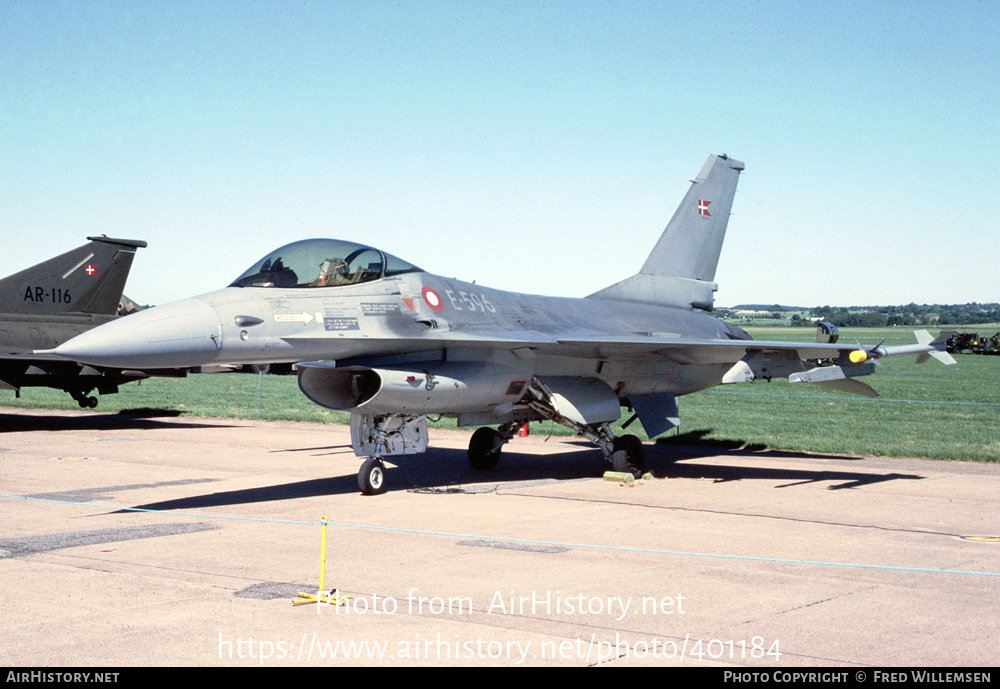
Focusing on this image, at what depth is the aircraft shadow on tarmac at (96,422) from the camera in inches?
779

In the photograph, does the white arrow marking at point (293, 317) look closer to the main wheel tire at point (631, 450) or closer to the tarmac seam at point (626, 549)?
the tarmac seam at point (626, 549)

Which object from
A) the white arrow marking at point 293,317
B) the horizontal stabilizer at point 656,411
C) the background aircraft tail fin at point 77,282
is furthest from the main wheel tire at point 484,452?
the background aircraft tail fin at point 77,282

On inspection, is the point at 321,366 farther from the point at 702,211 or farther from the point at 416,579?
the point at 702,211

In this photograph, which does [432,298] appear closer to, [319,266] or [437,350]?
[437,350]

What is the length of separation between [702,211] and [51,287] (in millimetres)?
14454

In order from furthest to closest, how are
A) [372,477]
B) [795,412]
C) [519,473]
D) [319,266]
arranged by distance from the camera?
[795,412] → [519,473] → [372,477] → [319,266]

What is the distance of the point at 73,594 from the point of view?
255 inches

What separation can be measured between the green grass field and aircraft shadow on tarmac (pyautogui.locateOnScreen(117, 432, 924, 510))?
1477 millimetres

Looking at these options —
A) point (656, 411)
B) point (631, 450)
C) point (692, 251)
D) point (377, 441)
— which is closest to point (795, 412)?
point (692, 251)

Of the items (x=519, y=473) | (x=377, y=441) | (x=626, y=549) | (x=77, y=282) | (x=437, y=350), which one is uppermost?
(x=77, y=282)

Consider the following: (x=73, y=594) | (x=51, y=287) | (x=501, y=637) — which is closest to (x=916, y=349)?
(x=501, y=637)

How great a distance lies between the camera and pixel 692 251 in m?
17.1

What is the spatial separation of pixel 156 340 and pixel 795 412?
18765 mm

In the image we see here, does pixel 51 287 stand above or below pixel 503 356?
above
